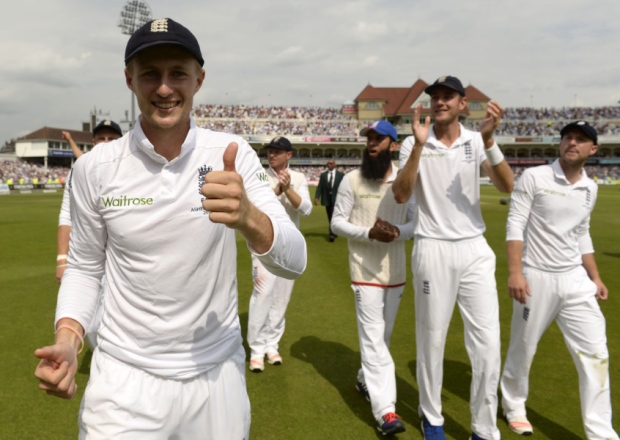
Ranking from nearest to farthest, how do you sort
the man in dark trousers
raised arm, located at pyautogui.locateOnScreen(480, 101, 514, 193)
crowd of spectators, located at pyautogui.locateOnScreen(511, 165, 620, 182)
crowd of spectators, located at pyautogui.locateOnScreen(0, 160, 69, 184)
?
1. raised arm, located at pyautogui.locateOnScreen(480, 101, 514, 193)
2. the man in dark trousers
3. crowd of spectators, located at pyautogui.locateOnScreen(0, 160, 69, 184)
4. crowd of spectators, located at pyautogui.locateOnScreen(511, 165, 620, 182)

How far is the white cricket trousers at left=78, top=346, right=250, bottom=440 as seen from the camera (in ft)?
6.53

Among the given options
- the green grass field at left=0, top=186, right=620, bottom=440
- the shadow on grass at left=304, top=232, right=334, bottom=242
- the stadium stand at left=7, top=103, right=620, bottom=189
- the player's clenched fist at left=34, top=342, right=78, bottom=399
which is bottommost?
the green grass field at left=0, top=186, right=620, bottom=440

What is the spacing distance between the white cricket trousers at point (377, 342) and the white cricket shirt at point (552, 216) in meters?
1.22

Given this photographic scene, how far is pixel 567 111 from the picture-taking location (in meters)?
79.4

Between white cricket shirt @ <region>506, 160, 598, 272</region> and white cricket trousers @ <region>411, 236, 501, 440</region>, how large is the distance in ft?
1.65

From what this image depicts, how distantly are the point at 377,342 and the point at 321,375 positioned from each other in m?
1.09

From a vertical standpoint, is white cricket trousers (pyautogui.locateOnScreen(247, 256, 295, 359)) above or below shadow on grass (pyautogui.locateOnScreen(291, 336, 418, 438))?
above

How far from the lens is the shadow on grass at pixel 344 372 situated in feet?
13.8

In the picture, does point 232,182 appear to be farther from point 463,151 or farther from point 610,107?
point 610,107

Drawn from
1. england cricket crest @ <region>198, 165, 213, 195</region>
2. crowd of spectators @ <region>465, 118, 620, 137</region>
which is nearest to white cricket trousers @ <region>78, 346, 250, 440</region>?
england cricket crest @ <region>198, 165, 213, 195</region>

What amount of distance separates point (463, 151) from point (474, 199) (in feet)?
1.35

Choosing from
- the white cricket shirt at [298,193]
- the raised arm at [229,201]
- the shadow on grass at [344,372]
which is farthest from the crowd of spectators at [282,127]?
the raised arm at [229,201]

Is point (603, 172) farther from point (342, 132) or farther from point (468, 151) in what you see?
point (468, 151)

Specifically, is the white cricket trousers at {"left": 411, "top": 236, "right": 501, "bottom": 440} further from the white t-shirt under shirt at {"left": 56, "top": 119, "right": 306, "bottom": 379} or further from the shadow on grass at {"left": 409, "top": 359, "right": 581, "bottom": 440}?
the white t-shirt under shirt at {"left": 56, "top": 119, "right": 306, "bottom": 379}
